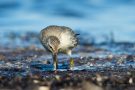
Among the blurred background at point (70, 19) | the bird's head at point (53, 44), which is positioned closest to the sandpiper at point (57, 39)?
the bird's head at point (53, 44)

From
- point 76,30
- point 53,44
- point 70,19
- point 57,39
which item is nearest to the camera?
point 53,44

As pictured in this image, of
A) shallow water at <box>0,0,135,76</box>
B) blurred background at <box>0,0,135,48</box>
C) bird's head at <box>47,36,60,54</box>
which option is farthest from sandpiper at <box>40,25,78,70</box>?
blurred background at <box>0,0,135,48</box>

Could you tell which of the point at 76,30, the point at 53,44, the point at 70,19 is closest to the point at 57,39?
the point at 53,44

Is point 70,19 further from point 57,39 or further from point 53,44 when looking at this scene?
point 53,44

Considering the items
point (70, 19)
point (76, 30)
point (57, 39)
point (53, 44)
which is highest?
point (70, 19)

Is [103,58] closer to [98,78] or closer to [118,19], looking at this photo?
[98,78]

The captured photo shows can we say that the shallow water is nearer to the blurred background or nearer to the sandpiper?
the blurred background

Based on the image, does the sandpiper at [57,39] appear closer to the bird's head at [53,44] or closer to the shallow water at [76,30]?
the bird's head at [53,44]
